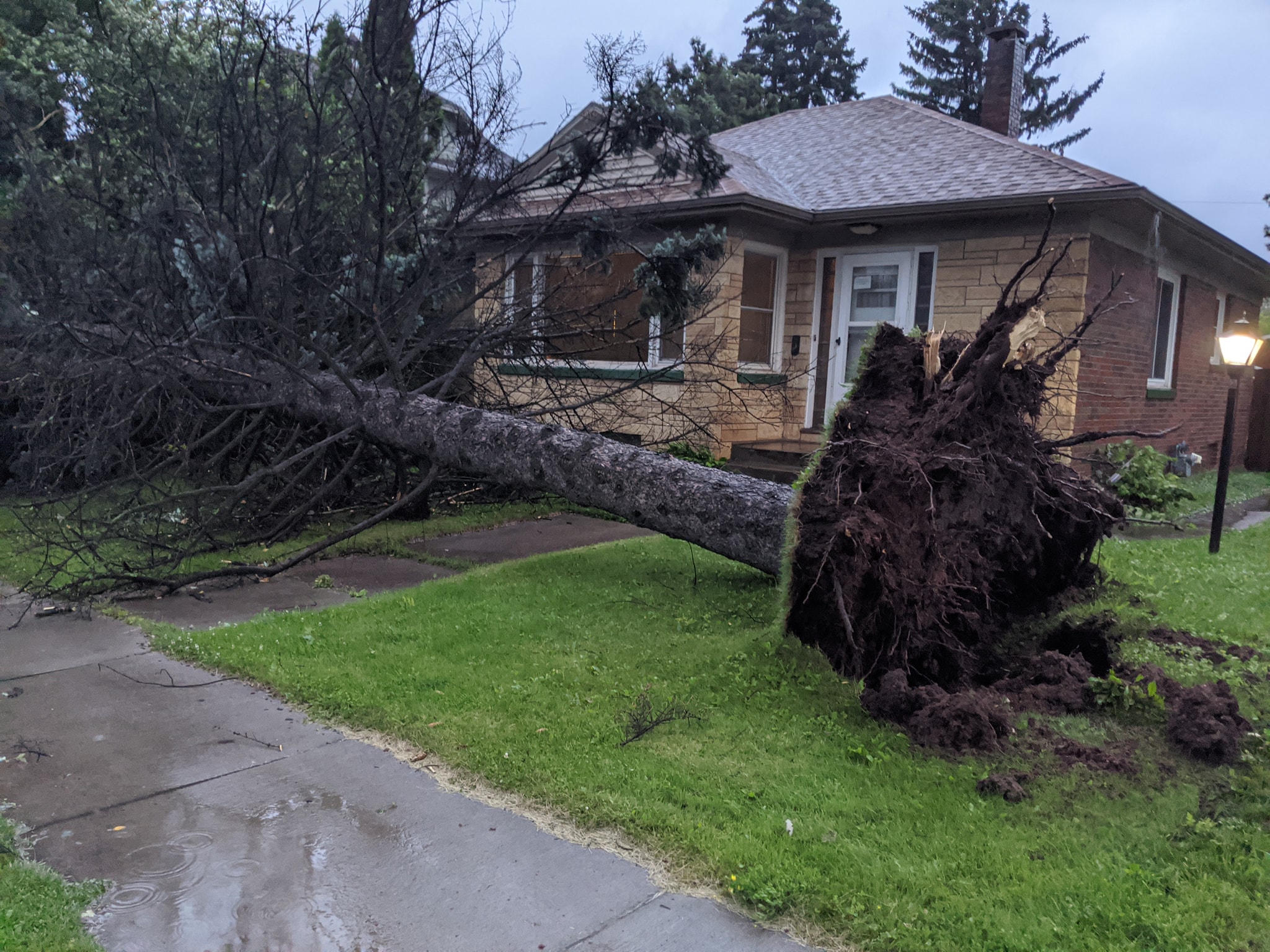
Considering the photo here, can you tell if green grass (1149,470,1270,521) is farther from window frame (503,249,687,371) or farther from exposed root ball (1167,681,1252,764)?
exposed root ball (1167,681,1252,764)

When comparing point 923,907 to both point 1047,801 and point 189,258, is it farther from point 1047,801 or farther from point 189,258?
point 189,258

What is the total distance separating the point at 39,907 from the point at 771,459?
9137 mm

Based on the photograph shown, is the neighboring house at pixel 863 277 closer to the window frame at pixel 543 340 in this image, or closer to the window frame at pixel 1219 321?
the window frame at pixel 543 340

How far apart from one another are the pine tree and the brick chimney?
85.0ft

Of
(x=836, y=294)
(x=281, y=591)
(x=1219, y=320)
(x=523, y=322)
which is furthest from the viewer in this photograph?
(x=1219, y=320)

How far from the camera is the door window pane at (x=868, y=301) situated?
11750 millimetres

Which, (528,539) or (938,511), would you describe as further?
(528,539)

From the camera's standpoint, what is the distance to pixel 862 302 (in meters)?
12.0

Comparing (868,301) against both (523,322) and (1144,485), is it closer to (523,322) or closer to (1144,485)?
(1144,485)

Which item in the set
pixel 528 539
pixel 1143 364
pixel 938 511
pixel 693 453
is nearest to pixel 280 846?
pixel 938 511

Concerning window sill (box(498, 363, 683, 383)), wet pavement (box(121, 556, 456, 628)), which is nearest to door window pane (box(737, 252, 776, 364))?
window sill (box(498, 363, 683, 383))

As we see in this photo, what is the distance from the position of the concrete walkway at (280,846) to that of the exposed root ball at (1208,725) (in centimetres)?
201

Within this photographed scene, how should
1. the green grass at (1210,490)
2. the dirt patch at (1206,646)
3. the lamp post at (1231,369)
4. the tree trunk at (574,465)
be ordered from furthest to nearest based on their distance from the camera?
1. the green grass at (1210,490)
2. the lamp post at (1231,369)
3. the tree trunk at (574,465)
4. the dirt patch at (1206,646)

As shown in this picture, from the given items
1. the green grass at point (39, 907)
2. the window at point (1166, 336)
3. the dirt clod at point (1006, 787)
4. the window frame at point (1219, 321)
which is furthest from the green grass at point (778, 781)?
the window frame at point (1219, 321)
